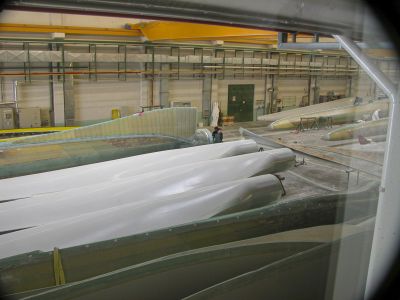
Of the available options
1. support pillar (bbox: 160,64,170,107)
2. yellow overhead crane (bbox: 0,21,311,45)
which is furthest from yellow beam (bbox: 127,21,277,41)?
support pillar (bbox: 160,64,170,107)

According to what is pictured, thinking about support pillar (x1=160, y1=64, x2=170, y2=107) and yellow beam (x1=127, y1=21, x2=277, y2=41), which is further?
support pillar (x1=160, y1=64, x2=170, y2=107)

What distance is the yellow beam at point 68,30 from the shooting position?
810 cm

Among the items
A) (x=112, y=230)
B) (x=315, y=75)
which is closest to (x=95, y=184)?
(x=112, y=230)

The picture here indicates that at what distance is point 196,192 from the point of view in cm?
327

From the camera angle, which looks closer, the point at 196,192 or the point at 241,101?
the point at 196,192

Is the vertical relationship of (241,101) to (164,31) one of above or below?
below

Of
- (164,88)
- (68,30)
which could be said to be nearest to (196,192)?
(68,30)

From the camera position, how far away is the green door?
42.3ft

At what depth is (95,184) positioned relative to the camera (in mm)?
3582

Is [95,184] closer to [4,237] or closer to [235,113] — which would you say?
[4,237]

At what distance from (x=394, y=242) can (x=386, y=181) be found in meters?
0.25

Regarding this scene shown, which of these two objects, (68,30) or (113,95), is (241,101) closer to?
(113,95)

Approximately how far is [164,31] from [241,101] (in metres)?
5.78

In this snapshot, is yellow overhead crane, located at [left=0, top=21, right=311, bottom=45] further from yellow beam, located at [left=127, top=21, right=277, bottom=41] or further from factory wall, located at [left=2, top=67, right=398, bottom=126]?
factory wall, located at [left=2, top=67, right=398, bottom=126]
